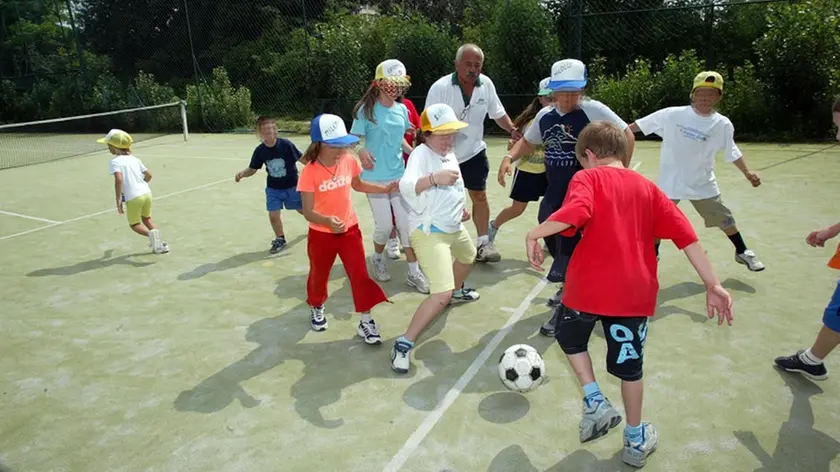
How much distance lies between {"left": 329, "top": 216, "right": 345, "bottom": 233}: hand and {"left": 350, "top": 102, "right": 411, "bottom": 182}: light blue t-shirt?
1.34 metres

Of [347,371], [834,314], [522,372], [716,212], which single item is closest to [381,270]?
[347,371]

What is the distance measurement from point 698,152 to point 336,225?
3.64 metres

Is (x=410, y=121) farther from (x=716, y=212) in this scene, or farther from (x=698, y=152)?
(x=716, y=212)

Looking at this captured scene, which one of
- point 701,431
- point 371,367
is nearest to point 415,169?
point 371,367

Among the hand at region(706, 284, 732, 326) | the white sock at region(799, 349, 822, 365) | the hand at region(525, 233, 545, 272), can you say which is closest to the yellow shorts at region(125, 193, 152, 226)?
the hand at region(525, 233, 545, 272)

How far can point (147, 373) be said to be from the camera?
14.8ft

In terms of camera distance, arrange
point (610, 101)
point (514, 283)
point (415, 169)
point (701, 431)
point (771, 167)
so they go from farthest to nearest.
A: point (610, 101) → point (771, 167) → point (514, 283) → point (415, 169) → point (701, 431)

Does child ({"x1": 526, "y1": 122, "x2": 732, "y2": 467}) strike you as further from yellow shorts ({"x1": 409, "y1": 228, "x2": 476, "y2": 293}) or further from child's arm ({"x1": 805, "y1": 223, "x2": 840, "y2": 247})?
child's arm ({"x1": 805, "y1": 223, "x2": 840, "y2": 247})

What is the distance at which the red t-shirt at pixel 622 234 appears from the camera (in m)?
2.96

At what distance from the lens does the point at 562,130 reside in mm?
4848

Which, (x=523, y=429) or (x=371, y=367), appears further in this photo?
(x=371, y=367)

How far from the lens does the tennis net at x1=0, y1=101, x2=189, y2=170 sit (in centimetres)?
1886

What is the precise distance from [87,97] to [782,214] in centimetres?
2844

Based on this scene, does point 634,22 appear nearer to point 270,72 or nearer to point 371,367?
point 270,72
